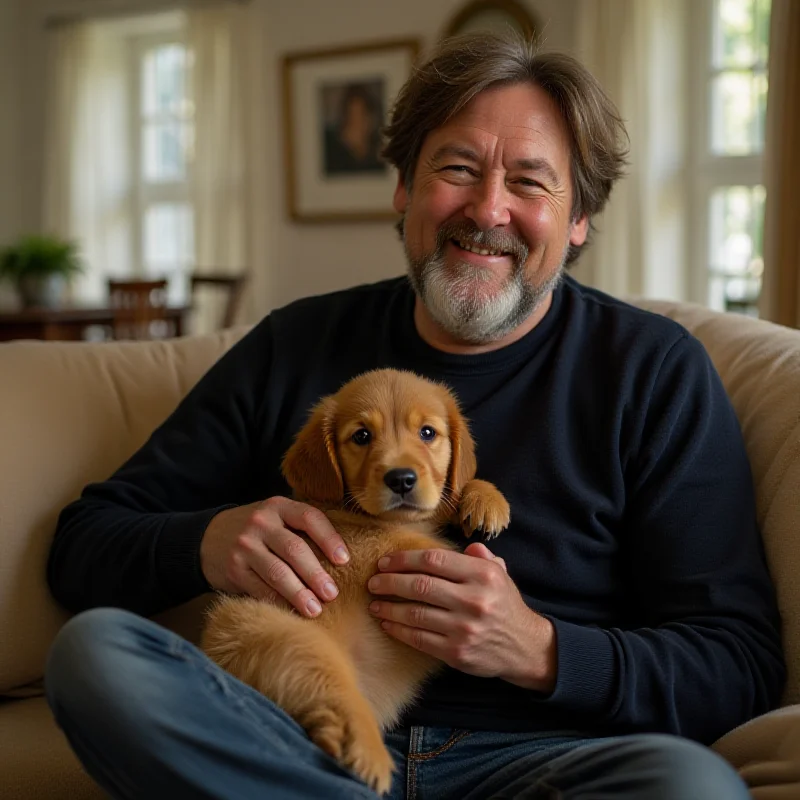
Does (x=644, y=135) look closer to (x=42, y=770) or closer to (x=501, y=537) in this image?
(x=501, y=537)

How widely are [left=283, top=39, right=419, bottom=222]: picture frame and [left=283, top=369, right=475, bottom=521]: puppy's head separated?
15.3 feet

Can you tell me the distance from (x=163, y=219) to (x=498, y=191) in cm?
627

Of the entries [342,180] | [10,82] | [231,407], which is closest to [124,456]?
[231,407]

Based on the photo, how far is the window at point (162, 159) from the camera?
24.4 feet

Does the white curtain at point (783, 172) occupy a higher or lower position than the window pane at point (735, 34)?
lower

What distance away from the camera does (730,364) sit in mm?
1923

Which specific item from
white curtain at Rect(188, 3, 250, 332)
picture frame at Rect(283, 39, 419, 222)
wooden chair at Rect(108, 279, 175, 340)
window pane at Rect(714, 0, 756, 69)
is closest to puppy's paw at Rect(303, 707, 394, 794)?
wooden chair at Rect(108, 279, 175, 340)

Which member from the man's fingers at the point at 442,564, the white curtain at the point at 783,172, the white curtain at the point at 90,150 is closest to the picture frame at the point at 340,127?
the white curtain at the point at 90,150

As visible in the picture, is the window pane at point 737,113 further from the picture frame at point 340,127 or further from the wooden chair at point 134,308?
the wooden chair at point 134,308

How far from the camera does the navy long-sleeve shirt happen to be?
1459 millimetres

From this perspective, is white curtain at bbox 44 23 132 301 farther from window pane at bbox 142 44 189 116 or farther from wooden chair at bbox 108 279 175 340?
wooden chair at bbox 108 279 175 340

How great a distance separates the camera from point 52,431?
196 cm

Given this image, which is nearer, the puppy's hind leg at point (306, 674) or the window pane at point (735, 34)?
the puppy's hind leg at point (306, 674)

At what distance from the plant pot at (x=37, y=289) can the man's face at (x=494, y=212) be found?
13.8 ft
